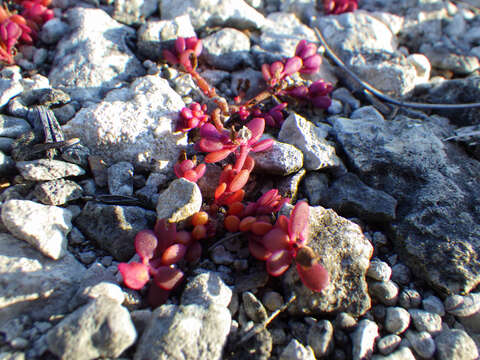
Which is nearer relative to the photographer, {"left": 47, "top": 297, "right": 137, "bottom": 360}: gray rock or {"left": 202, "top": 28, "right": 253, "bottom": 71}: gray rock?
{"left": 47, "top": 297, "right": 137, "bottom": 360}: gray rock

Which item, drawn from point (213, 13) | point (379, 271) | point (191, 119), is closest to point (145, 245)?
point (191, 119)

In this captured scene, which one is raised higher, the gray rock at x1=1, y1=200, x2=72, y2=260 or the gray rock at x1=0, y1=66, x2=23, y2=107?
the gray rock at x1=0, y1=66, x2=23, y2=107

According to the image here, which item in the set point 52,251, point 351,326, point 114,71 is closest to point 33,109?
point 114,71

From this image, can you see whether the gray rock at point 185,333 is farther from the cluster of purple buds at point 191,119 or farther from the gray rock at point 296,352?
the cluster of purple buds at point 191,119

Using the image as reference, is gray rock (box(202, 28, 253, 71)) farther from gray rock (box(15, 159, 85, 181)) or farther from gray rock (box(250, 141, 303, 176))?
gray rock (box(15, 159, 85, 181))

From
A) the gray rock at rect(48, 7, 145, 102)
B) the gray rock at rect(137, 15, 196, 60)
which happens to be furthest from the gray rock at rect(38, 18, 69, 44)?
the gray rock at rect(137, 15, 196, 60)

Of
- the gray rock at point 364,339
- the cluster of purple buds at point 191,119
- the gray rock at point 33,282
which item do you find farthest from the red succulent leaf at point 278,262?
the cluster of purple buds at point 191,119
